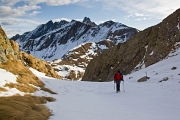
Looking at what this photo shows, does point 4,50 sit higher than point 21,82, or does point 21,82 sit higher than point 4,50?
point 4,50

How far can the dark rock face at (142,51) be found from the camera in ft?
138

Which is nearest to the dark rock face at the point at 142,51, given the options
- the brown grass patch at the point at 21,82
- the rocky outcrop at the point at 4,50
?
the brown grass patch at the point at 21,82

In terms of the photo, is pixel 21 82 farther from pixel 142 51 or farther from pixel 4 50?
pixel 142 51

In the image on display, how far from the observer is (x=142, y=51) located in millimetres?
49906

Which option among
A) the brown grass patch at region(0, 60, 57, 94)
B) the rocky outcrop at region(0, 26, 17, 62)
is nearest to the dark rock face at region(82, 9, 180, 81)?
the brown grass patch at region(0, 60, 57, 94)

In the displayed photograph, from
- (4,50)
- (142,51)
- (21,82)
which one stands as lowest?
(21,82)

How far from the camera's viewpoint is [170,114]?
33.6ft

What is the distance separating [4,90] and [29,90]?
3033 mm

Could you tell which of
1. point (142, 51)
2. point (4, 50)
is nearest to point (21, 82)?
point (4, 50)

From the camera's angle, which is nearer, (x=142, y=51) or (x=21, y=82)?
(x=21, y=82)

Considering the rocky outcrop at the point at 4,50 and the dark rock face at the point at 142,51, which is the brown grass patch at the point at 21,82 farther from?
the dark rock face at the point at 142,51

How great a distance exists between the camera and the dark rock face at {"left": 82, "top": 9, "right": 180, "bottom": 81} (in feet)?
138

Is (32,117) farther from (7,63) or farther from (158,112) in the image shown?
(7,63)

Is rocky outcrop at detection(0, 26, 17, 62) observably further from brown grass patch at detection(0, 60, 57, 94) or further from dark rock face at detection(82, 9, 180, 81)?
dark rock face at detection(82, 9, 180, 81)
